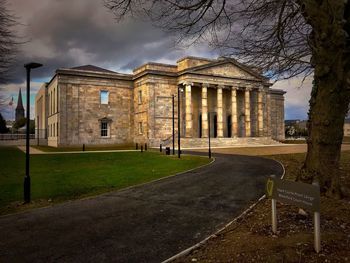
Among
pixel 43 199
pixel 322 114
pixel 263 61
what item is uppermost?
pixel 263 61

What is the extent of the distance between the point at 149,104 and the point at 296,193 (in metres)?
44.9

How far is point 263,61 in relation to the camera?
11883 millimetres

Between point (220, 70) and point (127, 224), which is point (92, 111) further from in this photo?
point (127, 224)

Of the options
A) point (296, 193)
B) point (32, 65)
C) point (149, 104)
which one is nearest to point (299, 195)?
point (296, 193)

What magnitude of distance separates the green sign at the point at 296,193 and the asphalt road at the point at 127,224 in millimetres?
1988

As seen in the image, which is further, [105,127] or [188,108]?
[105,127]

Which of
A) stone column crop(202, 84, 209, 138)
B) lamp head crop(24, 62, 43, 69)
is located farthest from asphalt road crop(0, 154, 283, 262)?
stone column crop(202, 84, 209, 138)

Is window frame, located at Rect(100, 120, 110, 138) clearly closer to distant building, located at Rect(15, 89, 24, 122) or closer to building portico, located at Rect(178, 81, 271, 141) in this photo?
building portico, located at Rect(178, 81, 271, 141)

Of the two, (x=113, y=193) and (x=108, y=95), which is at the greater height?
(x=108, y=95)

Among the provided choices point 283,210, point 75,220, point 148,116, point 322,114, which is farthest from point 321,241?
point 148,116

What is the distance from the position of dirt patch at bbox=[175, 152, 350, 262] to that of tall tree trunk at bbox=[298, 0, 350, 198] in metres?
0.86

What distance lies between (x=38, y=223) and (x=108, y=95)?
146 feet

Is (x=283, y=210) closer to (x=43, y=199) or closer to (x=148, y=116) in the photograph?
(x=43, y=199)

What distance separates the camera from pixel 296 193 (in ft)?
19.6
